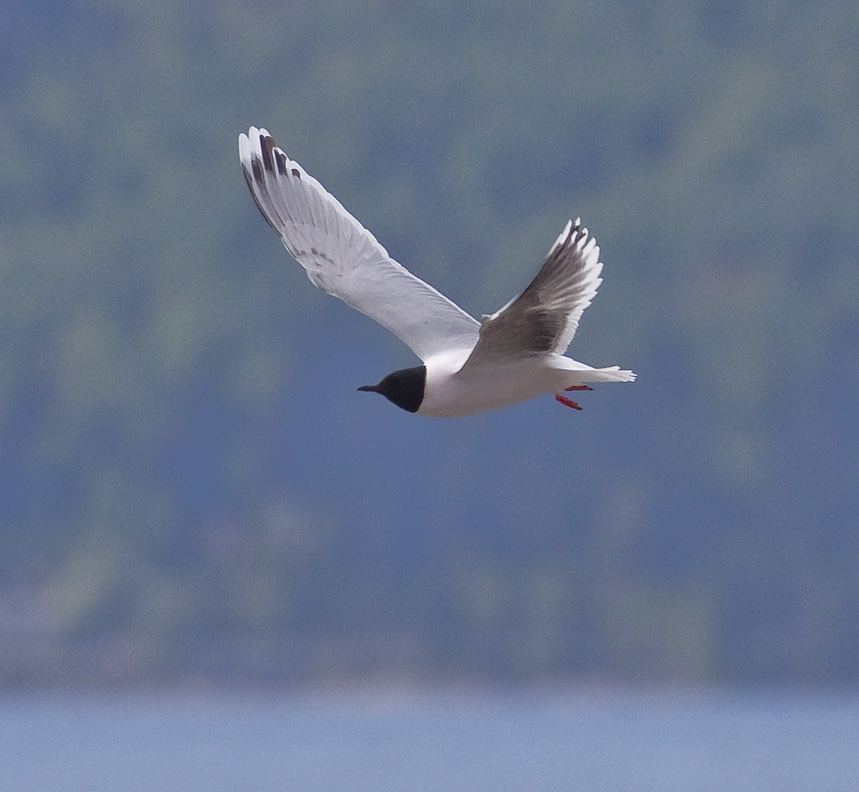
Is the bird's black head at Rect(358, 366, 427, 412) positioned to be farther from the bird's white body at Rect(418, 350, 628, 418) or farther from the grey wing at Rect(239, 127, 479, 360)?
the grey wing at Rect(239, 127, 479, 360)

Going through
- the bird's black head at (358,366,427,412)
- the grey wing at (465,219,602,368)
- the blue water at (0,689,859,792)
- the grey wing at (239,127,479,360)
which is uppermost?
the blue water at (0,689,859,792)

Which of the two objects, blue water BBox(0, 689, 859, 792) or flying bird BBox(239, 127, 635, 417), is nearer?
flying bird BBox(239, 127, 635, 417)

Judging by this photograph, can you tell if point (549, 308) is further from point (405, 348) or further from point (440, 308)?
point (405, 348)

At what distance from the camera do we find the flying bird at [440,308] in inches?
190

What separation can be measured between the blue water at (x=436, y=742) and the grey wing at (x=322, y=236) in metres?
14.3

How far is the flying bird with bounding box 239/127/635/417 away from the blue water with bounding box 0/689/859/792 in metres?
14.4

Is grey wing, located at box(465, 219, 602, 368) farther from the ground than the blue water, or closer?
closer

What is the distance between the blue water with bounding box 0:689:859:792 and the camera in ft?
69.7

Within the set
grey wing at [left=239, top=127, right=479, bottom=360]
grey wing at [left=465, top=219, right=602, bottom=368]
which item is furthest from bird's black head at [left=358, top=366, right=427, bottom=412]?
grey wing at [left=239, top=127, right=479, bottom=360]

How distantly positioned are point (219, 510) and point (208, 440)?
1711mm

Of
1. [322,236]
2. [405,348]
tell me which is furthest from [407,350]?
[322,236]

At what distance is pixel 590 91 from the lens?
114 feet

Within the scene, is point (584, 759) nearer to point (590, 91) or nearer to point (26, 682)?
point (26, 682)

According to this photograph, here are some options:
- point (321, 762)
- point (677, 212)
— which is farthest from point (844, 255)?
point (321, 762)
